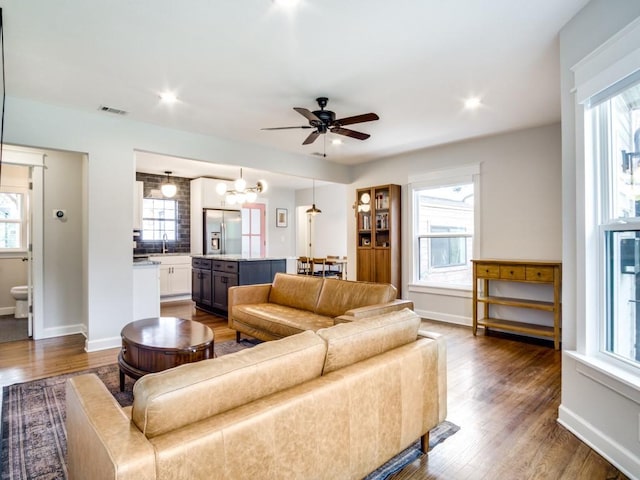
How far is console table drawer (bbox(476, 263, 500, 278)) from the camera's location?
441cm

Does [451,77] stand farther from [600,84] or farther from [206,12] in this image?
[206,12]

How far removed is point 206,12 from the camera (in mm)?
2189

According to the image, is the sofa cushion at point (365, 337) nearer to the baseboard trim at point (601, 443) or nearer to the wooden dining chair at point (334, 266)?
the baseboard trim at point (601, 443)

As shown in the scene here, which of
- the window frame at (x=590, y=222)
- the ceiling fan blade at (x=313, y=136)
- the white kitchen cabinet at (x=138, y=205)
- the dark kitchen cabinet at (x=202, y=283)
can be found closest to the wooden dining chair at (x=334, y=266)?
the dark kitchen cabinet at (x=202, y=283)

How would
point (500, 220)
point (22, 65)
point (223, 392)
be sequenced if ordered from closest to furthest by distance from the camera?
1. point (223, 392)
2. point (22, 65)
3. point (500, 220)

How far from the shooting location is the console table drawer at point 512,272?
418 centimetres

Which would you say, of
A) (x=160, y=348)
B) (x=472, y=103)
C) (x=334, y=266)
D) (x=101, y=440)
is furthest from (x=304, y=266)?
(x=101, y=440)

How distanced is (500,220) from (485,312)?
127 centimetres

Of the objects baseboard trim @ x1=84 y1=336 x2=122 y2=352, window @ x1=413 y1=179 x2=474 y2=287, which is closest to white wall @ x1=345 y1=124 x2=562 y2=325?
window @ x1=413 y1=179 x2=474 y2=287

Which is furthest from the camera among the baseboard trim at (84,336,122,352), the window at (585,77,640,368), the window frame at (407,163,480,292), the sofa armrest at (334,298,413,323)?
the window frame at (407,163,480,292)

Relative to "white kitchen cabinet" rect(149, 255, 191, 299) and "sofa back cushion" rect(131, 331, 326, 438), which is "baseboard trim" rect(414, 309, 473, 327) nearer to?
"sofa back cushion" rect(131, 331, 326, 438)

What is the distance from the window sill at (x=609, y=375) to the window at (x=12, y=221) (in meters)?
7.45

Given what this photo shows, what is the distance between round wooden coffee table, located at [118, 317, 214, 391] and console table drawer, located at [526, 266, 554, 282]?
3623 mm

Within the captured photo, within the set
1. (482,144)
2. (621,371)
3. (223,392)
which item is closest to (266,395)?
(223,392)
